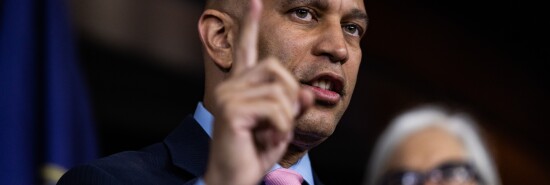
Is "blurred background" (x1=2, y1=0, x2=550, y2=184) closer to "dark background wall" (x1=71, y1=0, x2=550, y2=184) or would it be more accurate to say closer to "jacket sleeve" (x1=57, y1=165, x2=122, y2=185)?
"dark background wall" (x1=71, y1=0, x2=550, y2=184)

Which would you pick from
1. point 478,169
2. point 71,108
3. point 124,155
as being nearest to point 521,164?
point 71,108

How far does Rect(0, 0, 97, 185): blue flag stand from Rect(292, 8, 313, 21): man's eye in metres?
1.09

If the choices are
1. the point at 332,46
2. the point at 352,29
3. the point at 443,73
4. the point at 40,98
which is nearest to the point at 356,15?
the point at 352,29

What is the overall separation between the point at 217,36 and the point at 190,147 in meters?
0.23

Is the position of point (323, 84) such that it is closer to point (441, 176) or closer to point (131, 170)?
point (441, 176)

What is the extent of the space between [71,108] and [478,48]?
2.53 m

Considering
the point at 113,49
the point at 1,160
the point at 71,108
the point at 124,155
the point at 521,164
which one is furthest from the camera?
the point at 521,164

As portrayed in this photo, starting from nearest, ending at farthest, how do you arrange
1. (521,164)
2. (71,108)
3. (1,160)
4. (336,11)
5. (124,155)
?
(124,155) → (336,11) → (1,160) → (71,108) → (521,164)

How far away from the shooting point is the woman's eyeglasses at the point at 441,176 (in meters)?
2.03

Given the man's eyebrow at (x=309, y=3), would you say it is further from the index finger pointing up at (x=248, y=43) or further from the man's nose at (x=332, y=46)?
the index finger pointing up at (x=248, y=43)

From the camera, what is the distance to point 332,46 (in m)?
2.10

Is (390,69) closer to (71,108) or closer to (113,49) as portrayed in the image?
(113,49)

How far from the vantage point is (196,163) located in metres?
2.06

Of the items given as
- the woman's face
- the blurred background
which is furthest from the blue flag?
the blurred background
